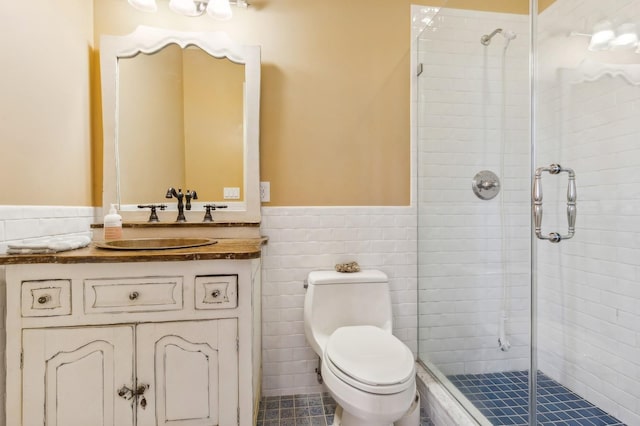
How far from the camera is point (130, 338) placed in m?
1.08

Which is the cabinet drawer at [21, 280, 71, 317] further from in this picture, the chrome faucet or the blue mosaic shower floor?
the blue mosaic shower floor

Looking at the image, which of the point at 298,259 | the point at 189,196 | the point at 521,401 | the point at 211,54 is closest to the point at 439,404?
the point at 521,401

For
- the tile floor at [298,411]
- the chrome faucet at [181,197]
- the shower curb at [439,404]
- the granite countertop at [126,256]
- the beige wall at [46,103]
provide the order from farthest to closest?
the chrome faucet at [181,197], the tile floor at [298,411], the shower curb at [439,404], the beige wall at [46,103], the granite countertop at [126,256]

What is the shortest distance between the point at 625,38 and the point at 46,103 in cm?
253

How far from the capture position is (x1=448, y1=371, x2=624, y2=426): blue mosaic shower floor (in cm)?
136

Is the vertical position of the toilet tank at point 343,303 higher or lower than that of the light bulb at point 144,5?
lower

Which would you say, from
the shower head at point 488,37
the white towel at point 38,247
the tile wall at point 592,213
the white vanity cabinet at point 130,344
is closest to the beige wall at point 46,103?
the white towel at point 38,247

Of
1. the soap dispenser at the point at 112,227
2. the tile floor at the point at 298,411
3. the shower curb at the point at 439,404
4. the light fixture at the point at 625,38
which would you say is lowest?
the tile floor at the point at 298,411

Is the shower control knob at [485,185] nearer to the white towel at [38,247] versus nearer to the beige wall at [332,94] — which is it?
the beige wall at [332,94]

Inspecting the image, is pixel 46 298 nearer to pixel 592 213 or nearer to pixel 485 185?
pixel 485 185

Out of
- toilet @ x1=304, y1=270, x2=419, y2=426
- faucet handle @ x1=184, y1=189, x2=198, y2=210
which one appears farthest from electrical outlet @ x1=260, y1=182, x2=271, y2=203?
toilet @ x1=304, y1=270, x2=419, y2=426

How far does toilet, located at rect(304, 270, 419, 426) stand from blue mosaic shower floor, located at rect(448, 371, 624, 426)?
0.37 meters

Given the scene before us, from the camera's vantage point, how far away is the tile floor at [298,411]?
151cm

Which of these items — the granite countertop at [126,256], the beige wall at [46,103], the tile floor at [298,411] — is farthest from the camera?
the tile floor at [298,411]
